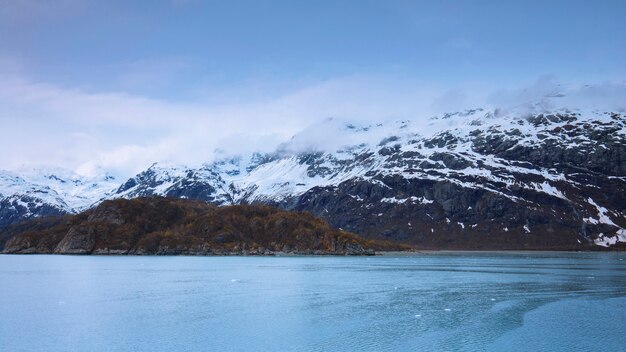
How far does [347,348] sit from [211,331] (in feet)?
51.0

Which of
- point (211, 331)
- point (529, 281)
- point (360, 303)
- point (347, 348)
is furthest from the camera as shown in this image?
point (529, 281)

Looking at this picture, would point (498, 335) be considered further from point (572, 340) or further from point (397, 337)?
point (397, 337)

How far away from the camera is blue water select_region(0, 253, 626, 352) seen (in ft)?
175

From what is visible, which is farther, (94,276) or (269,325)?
(94,276)

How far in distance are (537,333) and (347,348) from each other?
67.4 feet

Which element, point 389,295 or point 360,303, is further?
point 389,295

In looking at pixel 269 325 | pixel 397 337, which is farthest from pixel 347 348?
pixel 269 325

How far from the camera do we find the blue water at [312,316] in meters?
53.4

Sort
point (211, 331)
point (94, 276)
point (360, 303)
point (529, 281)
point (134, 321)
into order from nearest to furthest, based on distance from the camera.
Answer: point (211, 331) < point (134, 321) < point (360, 303) < point (529, 281) < point (94, 276)

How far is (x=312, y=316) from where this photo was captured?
224 ft

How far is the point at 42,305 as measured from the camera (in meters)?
77.2

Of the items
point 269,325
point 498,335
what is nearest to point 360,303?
point 269,325

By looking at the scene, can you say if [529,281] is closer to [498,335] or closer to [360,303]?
[360,303]

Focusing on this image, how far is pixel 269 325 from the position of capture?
6253cm
